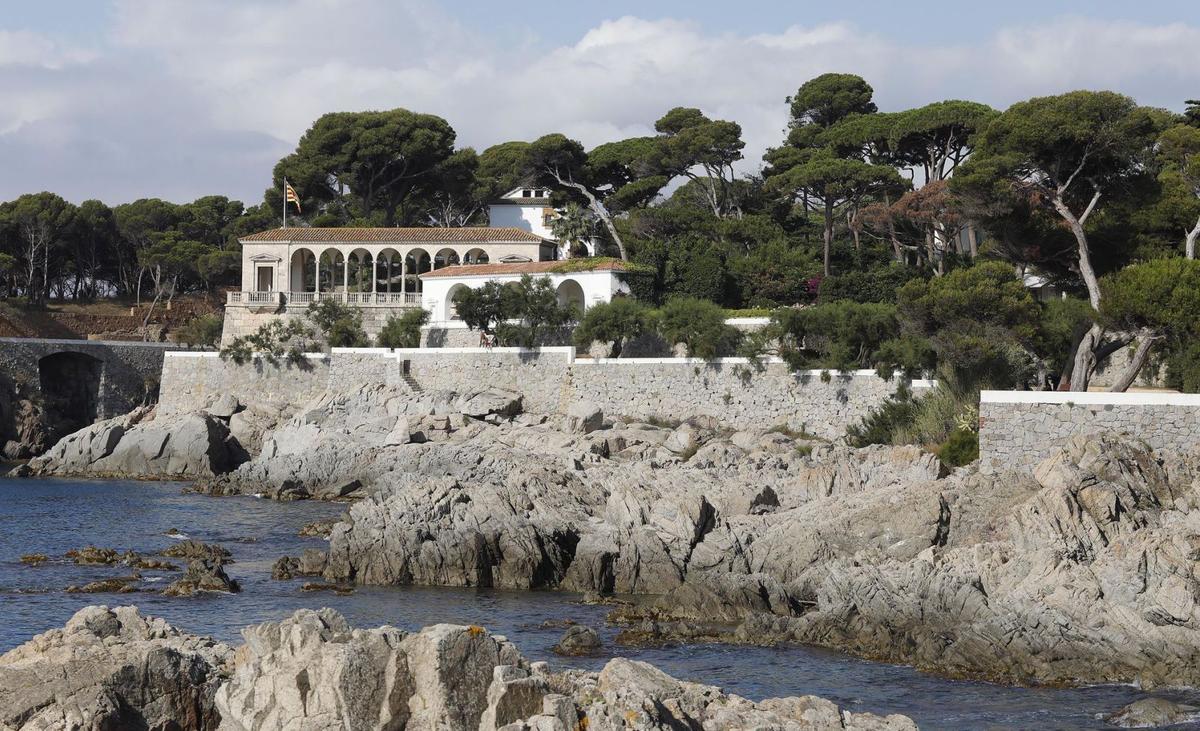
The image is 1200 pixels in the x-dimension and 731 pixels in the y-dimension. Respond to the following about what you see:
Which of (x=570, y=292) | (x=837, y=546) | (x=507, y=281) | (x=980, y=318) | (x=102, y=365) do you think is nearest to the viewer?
(x=837, y=546)

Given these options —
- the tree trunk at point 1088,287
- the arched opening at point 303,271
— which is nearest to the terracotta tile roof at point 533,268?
the arched opening at point 303,271

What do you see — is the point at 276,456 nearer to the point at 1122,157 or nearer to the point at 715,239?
the point at 715,239

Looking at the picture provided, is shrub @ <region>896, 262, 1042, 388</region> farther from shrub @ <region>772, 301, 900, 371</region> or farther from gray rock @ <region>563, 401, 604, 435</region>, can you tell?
gray rock @ <region>563, 401, 604, 435</region>

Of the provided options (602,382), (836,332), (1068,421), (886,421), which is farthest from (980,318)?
(602,382)

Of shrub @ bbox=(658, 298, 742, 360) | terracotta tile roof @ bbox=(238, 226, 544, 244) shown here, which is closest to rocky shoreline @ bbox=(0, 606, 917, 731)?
shrub @ bbox=(658, 298, 742, 360)

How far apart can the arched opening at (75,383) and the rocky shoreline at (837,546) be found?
83.8ft

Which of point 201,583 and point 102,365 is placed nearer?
point 201,583

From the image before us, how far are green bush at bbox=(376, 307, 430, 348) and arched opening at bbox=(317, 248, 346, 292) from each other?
7.50 m

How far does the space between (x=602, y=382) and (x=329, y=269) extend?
2122 centimetres

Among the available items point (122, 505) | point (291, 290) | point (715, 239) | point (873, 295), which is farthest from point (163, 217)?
point (873, 295)

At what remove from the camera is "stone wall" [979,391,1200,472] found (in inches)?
979

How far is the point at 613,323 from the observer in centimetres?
4262

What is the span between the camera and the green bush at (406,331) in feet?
160

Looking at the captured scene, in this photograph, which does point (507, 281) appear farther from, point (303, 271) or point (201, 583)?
point (201, 583)
